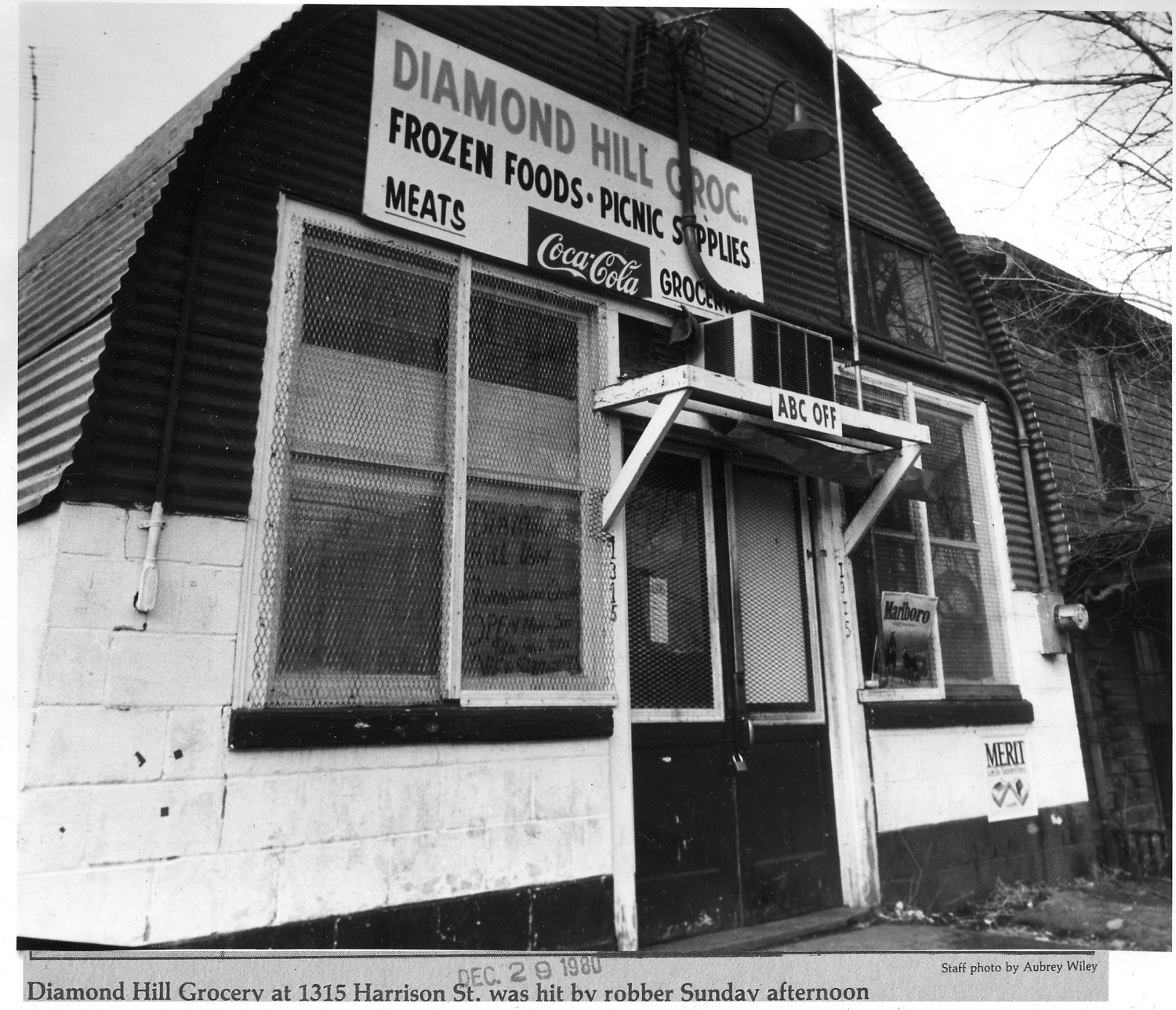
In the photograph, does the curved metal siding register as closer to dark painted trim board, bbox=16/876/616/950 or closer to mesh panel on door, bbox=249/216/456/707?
mesh panel on door, bbox=249/216/456/707

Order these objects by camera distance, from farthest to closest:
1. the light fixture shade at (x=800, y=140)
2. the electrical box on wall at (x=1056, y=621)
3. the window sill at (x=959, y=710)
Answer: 1. the electrical box on wall at (x=1056, y=621)
2. the window sill at (x=959, y=710)
3. the light fixture shade at (x=800, y=140)

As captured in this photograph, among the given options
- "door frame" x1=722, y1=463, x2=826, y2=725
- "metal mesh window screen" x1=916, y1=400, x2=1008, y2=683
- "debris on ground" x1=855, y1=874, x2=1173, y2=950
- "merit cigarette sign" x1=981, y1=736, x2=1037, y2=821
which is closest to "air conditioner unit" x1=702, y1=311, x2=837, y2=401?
"door frame" x1=722, y1=463, x2=826, y2=725

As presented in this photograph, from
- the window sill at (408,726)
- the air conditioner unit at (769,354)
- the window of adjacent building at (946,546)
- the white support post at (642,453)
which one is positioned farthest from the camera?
the window of adjacent building at (946,546)

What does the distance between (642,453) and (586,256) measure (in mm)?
1245

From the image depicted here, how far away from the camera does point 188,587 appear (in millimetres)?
3871

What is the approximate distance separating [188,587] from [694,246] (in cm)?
361

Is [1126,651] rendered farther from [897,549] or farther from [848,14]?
[848,14]

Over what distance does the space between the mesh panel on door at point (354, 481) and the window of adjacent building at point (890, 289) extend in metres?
3.58

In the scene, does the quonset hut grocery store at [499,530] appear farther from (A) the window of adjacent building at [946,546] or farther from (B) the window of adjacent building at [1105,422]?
(B) the window of adjacent building at [1105,422]

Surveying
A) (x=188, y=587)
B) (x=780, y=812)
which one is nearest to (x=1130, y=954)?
(x=780, y=812)

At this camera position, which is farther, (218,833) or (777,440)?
(777,440)

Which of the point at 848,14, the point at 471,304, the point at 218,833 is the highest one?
the point at 848,14

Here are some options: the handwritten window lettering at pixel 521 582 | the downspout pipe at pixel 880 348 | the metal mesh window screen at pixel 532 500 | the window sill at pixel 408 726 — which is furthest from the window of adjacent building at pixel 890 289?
the window sill at pixel 408 726

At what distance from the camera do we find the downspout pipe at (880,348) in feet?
19.6
